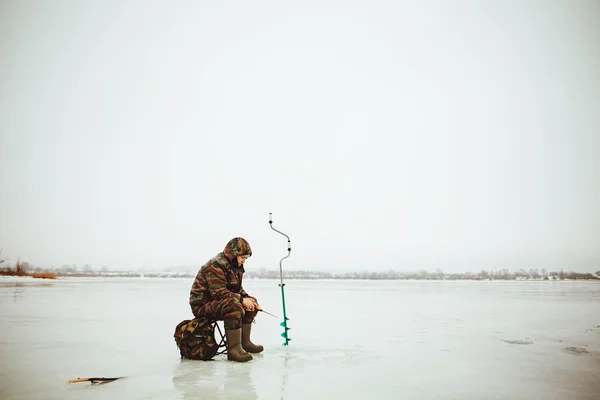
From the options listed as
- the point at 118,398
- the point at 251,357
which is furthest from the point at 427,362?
the point at 118,398

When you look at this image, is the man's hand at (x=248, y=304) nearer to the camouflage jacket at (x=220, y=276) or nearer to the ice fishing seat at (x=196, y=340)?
the camouflage jacket at (x=220, y=276)

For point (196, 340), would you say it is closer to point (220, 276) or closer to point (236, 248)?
point (220, 276)

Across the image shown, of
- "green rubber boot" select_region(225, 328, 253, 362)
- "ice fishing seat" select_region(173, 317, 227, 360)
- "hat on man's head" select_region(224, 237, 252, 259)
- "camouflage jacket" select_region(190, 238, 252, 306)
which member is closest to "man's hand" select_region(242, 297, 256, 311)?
"camouflage jacket" select_region(190, 238, 252, 306)

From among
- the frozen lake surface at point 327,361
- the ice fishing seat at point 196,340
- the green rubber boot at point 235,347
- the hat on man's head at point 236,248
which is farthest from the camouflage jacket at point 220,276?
the frozen lake surface at point 327,361

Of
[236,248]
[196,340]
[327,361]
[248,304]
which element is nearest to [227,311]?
[248,304]

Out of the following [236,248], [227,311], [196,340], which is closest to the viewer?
[227,311]

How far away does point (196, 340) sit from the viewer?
16.8 feet

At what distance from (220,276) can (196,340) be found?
2.67 feet

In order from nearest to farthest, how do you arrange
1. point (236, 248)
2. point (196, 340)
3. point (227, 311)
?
point (227, 311) < point (196, 340) < point (236, 248)

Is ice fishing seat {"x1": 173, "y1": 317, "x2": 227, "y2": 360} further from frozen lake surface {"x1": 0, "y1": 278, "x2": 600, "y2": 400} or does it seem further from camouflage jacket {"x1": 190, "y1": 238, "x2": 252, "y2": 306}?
camouflage jacket {"x1": 190, "y1": 238, "x2": 252, "y2": 306}

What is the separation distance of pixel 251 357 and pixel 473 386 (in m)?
2.45

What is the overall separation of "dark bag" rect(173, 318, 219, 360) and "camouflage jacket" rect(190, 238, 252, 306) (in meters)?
0.25

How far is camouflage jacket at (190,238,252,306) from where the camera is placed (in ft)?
16.7

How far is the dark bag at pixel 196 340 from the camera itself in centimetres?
510
